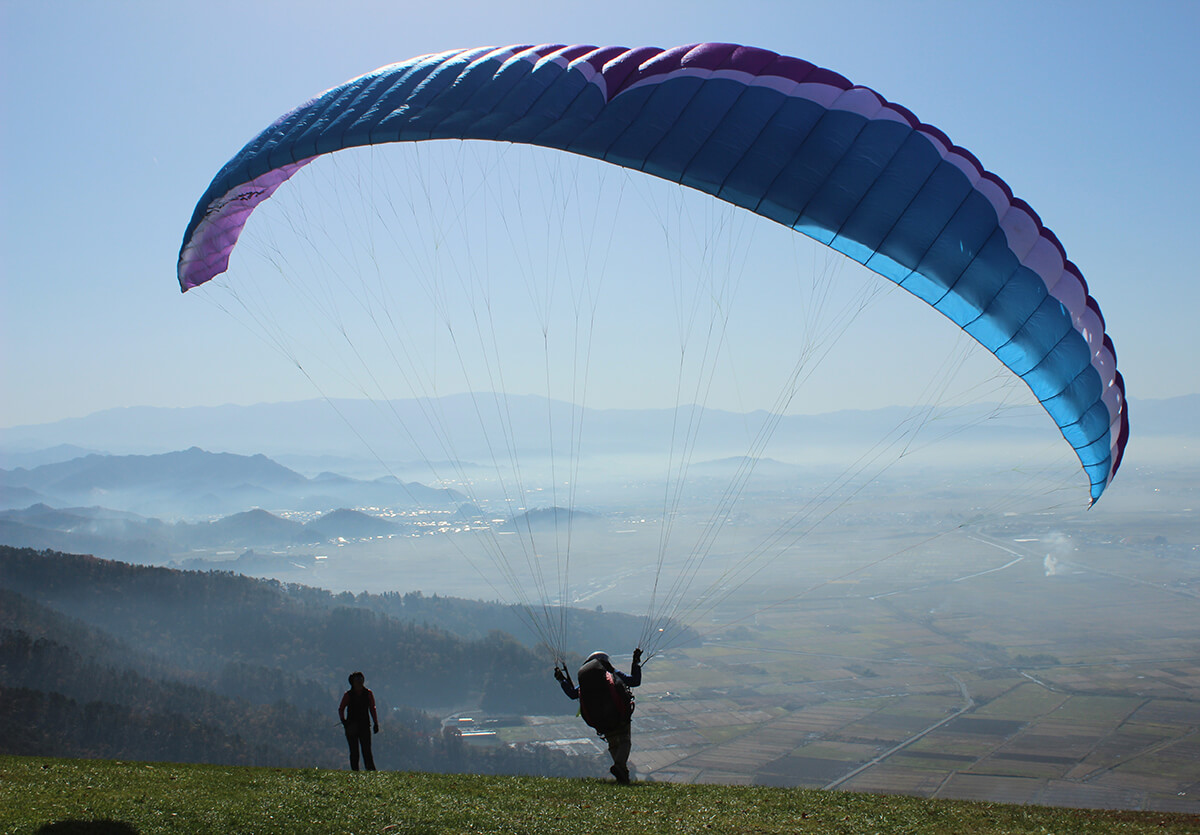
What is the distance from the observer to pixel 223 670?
8400cm

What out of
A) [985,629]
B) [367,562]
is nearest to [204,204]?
[985,629]

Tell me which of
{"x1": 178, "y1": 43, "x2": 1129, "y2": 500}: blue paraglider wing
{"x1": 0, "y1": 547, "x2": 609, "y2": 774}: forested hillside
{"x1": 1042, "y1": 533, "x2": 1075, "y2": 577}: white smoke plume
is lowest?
{"x1": 0, "y1": 547, "x2": 609, "y2": 774}: forested hillside

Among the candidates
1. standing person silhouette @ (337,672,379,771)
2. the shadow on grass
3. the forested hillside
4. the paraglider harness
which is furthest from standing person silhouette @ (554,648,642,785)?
the forested hillside

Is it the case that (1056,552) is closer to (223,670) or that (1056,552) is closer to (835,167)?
(223,670)

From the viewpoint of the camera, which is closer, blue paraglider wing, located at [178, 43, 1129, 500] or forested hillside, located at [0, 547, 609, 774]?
blue paraglider wing, located at [178, 43, 1129, 500]

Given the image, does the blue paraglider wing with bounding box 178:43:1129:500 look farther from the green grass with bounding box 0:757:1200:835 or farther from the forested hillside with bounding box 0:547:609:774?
the forested hillside with bounding box 0:547:609:774

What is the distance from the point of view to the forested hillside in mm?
57906

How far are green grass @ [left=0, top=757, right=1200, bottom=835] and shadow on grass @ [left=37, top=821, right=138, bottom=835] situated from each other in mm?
13

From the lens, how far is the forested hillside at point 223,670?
2280 inches

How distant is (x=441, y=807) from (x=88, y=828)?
9.30ft

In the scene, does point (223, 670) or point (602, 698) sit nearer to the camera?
point (602, 698)

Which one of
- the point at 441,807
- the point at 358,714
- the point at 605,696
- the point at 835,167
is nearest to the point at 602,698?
the point at 605,696

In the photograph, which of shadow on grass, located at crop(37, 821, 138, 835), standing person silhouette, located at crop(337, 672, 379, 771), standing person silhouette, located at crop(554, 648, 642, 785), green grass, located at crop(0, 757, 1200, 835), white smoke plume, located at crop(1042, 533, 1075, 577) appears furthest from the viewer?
white smoke plume, located at crop(1042, 533, 1075, 577)

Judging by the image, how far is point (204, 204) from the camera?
35.1ft
